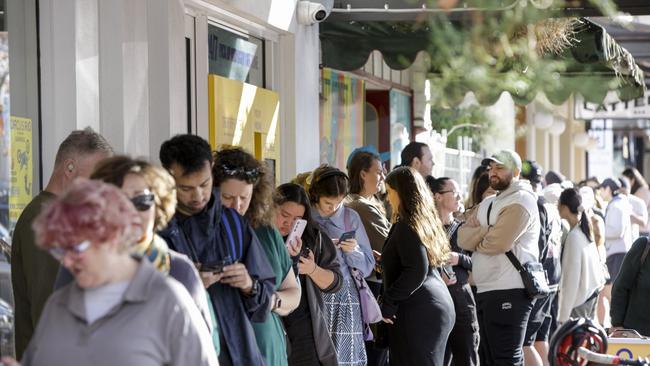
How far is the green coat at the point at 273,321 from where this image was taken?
213 inches

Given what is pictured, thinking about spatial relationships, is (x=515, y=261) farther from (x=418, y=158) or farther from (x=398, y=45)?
(x=398, y=45)

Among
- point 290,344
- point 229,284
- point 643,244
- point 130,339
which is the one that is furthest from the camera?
point 643,244

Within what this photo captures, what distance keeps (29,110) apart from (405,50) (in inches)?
229

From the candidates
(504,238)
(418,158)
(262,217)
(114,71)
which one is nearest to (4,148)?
(262,217)

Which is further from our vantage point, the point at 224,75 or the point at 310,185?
the point at 224,75

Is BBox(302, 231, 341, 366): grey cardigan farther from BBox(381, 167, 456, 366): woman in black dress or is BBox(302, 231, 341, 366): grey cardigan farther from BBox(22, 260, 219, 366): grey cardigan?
BBox(22, 260, 219, 366): grey cardigan

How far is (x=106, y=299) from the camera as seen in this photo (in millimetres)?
3529

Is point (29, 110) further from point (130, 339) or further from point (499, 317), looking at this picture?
point (499, 317)

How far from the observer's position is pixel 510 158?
10.0 metres

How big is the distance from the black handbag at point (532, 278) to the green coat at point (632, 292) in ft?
5.82

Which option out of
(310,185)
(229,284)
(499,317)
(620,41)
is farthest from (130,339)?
(620,41)

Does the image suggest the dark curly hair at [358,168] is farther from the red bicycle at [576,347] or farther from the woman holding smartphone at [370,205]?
the red bicycle at [576,347]

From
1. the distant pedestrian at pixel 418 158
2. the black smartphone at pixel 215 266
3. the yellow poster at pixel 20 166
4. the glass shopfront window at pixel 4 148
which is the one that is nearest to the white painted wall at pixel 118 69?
the yellow poster at pixel 20 166

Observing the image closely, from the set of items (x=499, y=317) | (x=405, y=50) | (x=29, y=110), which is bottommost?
(x=499, y=317)
